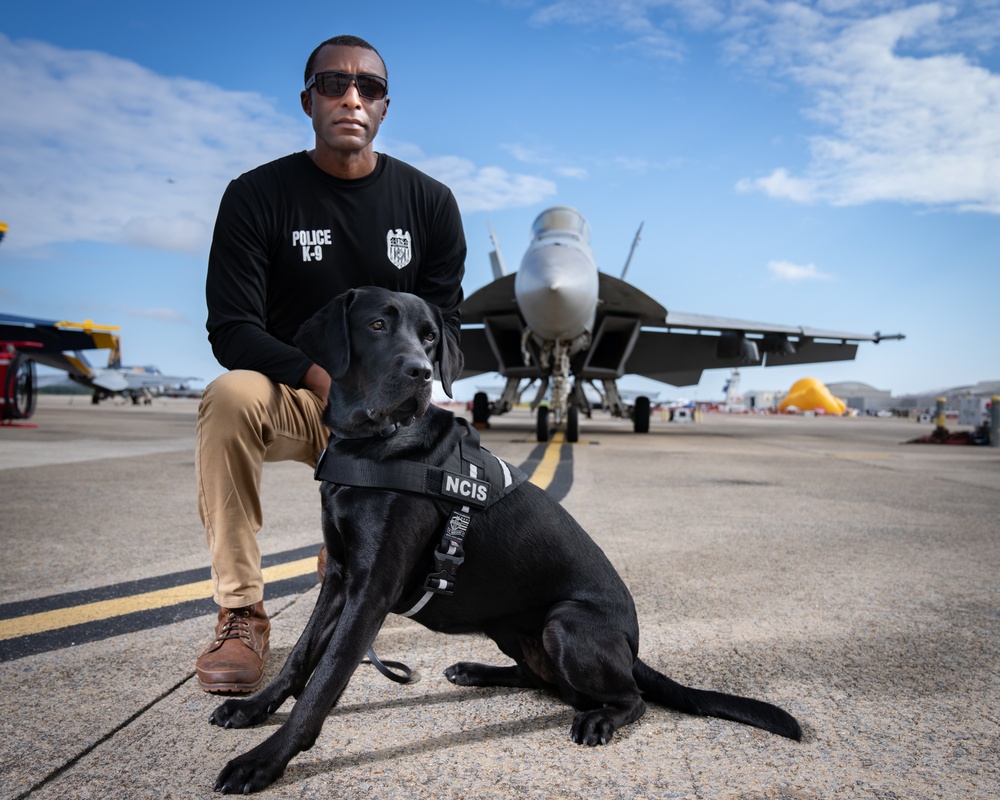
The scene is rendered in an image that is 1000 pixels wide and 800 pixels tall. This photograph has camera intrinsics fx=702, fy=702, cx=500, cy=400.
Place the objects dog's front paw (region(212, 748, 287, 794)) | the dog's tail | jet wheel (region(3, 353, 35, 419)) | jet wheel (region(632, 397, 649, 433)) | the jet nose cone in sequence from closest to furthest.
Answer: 1. dog's front paw (region(212, 748, 287, 794))
2. the dog's tail
3. the jet nose cone
4. jet wheel (region(3, 353, 35, 419))
5. jet wheel (region(632, 397, 649, 433))

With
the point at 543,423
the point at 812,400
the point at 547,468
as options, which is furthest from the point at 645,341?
the point at 812,400

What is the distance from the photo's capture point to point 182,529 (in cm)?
461

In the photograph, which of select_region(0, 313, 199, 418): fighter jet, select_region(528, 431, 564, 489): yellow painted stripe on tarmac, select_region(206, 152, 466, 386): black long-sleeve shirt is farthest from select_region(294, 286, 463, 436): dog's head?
select_region(0, 313, 199, 418): fighter jet

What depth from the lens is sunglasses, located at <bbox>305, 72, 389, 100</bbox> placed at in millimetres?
2461

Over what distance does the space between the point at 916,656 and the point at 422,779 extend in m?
1.87

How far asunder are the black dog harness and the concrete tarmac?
416 mm

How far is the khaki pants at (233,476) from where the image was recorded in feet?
7.82

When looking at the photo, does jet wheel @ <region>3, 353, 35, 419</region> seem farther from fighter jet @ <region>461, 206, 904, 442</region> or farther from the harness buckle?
the harness buckle

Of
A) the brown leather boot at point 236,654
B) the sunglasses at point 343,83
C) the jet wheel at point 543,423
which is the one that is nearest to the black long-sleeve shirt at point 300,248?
the sunglasses at point 343,83

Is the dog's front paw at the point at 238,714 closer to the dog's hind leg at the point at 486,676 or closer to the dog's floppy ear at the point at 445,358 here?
the dog's hind leg at the point at 486,676

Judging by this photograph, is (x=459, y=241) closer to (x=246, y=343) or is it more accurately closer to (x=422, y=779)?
(x=246, y=343)

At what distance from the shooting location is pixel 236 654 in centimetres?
218

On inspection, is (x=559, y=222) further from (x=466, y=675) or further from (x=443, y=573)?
(x=443, y=573)

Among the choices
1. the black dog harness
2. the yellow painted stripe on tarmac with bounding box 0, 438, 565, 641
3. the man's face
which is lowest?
the yellow painted stripe on tarmac with bounding box 0, 438, 565, 641
